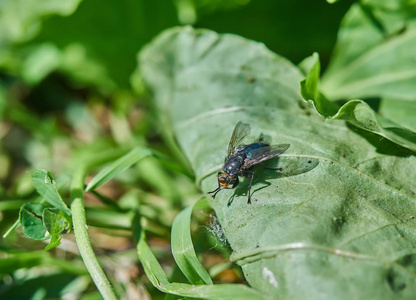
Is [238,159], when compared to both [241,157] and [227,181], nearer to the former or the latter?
[241,157]

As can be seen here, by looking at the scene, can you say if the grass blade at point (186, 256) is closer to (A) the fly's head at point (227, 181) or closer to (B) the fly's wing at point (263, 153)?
(A) the fly's head at point (227, 181)

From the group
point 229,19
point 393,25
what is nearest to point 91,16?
point 229,19

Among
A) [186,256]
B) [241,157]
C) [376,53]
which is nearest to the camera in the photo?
[186,256]

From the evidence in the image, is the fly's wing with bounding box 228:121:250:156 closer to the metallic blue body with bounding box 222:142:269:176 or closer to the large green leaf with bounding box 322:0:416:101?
the metallic blue body with bounding box 222:142:269:176

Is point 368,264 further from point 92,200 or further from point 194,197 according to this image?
point 92,200

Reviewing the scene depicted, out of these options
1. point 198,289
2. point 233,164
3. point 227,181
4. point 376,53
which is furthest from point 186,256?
point 376,53

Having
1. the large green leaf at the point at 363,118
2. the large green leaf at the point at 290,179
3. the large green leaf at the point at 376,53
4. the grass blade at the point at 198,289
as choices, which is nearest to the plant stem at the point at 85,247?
the grass blade at the point at 198,289
